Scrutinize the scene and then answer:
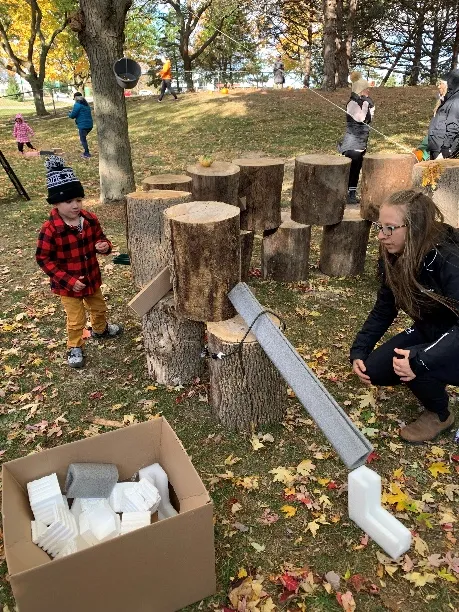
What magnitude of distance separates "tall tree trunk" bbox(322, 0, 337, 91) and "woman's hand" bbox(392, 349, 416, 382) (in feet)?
54.5

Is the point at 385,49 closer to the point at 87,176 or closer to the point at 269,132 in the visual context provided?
the point at 269,132

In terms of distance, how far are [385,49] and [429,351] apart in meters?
29.4

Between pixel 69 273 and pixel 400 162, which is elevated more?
pixel 400 162

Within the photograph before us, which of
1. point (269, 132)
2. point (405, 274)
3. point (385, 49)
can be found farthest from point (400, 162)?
point (385, 49)

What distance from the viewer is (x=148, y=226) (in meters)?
4.05

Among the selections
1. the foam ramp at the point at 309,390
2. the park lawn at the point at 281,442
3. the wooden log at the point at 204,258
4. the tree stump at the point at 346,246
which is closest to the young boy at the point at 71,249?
the park lawn at the point at 281,442

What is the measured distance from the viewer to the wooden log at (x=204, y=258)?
309cm

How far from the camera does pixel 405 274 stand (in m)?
2.90

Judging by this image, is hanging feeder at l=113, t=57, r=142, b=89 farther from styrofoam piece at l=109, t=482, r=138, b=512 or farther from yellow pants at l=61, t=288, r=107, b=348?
styrofoam piece at l=109, t=482, r=138, b=512

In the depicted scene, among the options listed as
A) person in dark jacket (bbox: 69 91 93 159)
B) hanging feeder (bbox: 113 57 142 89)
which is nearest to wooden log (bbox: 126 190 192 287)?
hanging feeder (bbox: 113 57 142 89)

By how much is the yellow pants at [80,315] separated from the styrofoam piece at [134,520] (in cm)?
217

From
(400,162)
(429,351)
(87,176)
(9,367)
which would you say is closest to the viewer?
(429,351)

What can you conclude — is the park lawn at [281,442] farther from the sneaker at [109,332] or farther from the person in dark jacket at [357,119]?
the person in dark jacket at [357,119]

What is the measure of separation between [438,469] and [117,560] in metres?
2.13
